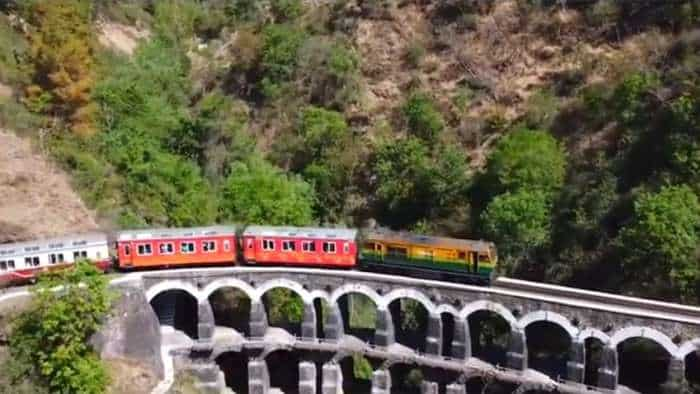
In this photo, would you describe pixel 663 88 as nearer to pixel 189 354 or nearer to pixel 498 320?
pixel 498 320

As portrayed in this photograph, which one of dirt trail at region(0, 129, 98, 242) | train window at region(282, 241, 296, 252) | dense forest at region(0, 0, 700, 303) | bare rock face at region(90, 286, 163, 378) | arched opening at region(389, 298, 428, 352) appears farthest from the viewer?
dirt trail at region(0, 129, 98, 242)

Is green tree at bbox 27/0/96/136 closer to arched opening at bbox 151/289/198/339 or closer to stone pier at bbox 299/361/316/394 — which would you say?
arched opening at bbox 151/289/198/339

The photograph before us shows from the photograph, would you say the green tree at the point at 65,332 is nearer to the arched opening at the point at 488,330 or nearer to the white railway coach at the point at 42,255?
the white railway coach at the point at 42,255

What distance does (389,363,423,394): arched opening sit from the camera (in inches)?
1748

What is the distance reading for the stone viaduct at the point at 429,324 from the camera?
120 ft

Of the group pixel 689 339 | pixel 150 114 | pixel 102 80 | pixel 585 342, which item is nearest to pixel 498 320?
pixel 585 342

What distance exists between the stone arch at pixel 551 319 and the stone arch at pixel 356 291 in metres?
7.48

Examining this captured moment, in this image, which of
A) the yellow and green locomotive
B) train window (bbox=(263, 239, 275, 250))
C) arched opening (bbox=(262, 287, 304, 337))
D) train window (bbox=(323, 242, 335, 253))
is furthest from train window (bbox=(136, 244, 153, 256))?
the yellow and green locomotive

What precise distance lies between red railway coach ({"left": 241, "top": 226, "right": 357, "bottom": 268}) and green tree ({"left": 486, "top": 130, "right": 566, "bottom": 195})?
9.87 m

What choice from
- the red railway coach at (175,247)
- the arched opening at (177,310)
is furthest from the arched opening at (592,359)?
the arched opening at (177,310)

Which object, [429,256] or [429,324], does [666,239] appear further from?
[429,324]

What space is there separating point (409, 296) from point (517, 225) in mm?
7881

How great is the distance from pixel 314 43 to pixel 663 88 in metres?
25.9

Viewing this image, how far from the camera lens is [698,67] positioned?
47.1m
